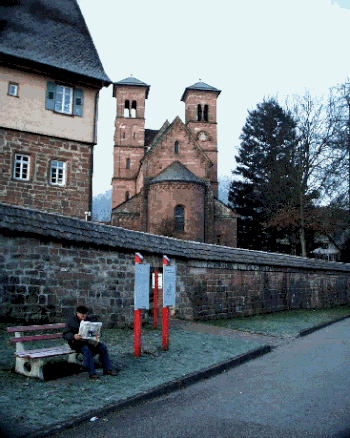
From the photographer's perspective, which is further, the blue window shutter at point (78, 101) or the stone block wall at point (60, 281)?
the blue window shutter at point (78, 101)

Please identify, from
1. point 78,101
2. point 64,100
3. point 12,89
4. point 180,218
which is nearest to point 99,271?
point 12,89

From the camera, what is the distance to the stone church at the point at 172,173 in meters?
37.2

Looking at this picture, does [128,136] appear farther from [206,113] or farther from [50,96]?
[50,96]

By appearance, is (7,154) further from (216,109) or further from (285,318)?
(216,109)

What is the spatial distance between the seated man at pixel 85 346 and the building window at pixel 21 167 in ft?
45.4

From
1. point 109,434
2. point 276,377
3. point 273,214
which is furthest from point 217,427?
point 273,214

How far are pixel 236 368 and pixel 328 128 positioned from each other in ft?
91.6

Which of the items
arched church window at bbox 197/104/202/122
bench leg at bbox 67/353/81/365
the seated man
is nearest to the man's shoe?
the seated man

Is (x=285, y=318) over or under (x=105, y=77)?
under

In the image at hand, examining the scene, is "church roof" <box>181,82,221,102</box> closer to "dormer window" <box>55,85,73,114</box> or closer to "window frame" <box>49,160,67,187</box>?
"dormer window" <box>55,85,73,114</box>

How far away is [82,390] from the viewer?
19.0 feet

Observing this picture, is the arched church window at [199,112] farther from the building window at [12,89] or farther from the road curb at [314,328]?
the road curb at [314,328]

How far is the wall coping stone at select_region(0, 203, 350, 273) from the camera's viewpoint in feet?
31.2

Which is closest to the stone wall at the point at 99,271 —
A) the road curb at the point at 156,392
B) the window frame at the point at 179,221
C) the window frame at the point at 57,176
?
the road curb at the point at 156,392
